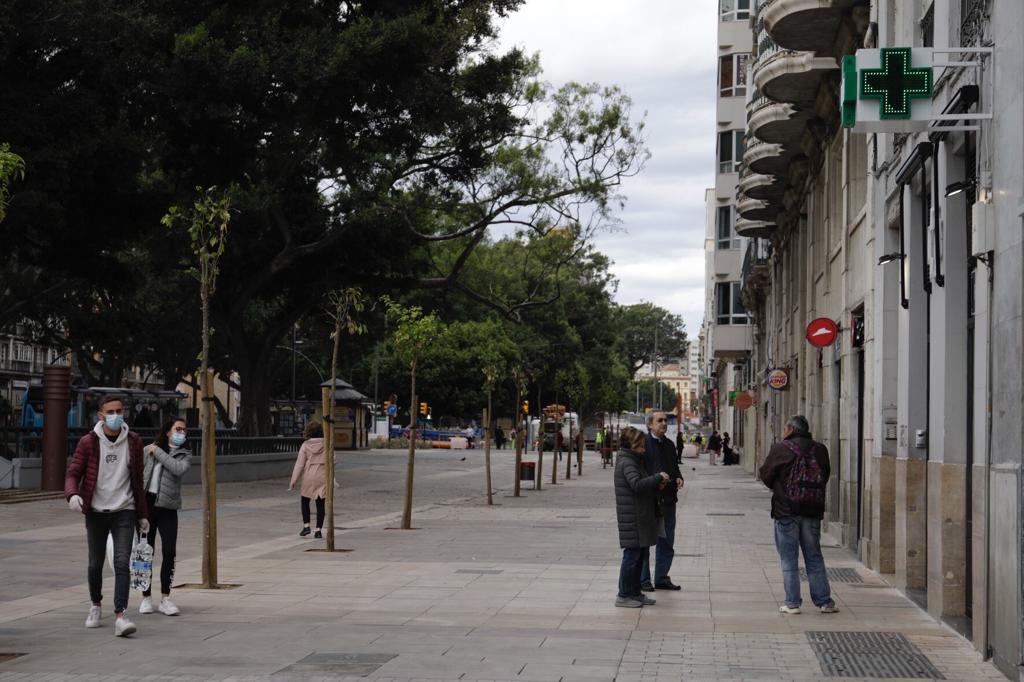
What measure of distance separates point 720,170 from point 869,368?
1544 inches

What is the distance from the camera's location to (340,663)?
32.2 feet

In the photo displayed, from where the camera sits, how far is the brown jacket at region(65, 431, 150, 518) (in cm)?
1120

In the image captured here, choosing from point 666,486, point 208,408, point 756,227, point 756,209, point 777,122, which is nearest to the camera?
point 666,486

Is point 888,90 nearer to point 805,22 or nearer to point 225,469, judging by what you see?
point 805,22

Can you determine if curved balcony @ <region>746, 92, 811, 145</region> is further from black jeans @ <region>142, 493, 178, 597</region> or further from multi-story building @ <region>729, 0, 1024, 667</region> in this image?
black jeans @ <region>142, 493, 178, 597</region>

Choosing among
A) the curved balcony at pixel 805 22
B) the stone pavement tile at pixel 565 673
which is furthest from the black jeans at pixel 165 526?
the curved balcony at pixel 805 22

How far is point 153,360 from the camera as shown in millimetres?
61812

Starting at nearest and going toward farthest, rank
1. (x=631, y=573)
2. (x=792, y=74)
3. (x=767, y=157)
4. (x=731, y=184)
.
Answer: (x=631, y=573), (x=792, y=74), (x=767, y=157), (x=731, y=184)

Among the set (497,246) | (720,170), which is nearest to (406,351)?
(720,170)

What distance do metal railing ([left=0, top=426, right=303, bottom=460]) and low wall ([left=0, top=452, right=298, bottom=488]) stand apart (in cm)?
30

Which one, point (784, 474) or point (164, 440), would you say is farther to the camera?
point (164, 440)

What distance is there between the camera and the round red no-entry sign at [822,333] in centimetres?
2058

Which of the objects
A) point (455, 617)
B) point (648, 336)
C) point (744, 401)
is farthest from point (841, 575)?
point (648, 336)

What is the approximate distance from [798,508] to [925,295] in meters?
2.79
